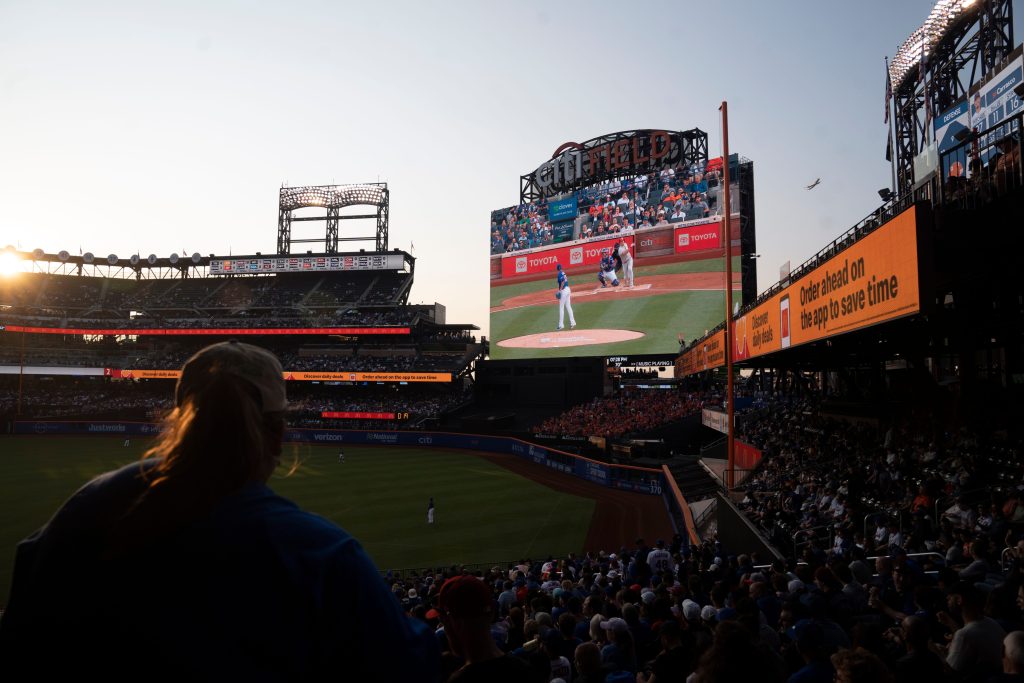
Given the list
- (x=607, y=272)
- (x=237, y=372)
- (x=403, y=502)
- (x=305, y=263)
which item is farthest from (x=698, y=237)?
(x=305, y=263)

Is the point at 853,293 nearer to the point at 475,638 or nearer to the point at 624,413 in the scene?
the point at 475,638

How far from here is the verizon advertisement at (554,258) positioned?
156 ft

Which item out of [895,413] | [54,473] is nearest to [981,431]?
[895,413]

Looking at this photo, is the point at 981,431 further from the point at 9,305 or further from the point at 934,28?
the point at 9,305

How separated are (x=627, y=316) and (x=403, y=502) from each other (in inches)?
1001

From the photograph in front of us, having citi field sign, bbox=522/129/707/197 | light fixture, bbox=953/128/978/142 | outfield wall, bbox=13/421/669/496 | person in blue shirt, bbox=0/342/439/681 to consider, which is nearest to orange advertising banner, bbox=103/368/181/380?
outfield wall, bbox=13/421/669/496

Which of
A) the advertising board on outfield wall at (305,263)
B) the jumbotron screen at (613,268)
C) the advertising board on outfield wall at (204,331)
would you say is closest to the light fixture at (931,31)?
the jumbotron screen at (613,268)

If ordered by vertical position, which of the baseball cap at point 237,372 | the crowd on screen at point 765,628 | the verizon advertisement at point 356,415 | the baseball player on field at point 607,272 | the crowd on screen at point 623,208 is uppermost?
the crowd on screen at point 623,208

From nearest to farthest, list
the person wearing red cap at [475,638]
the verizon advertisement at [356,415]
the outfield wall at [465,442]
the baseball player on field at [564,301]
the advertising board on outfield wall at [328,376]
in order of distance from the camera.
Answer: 1. the person wearing red cap at [475,638]
2. the outfield wall at [465,442]
3. the baseball player on field at [564,301]
4. the verizon advertisement at [356,415]
5. the advertising board on outfield wall at [328,376]

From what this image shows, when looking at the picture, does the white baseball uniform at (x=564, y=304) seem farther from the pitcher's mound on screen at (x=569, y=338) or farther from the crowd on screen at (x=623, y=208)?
the crowd on screen at (x=623, y=208)

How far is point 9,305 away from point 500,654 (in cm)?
9015

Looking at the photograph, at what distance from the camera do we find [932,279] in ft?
23.3

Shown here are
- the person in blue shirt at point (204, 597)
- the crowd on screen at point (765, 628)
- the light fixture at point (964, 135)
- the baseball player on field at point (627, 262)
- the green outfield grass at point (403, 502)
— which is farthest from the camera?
the baseball player on field at point (627, 262)

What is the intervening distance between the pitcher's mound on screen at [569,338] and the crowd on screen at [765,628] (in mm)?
Answer: 35505
